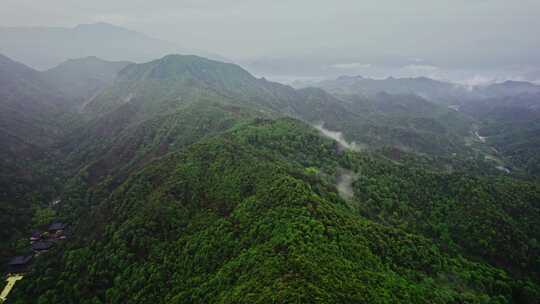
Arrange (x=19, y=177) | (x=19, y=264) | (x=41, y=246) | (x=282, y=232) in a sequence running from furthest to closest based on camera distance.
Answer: (x=19, y=177) → (x=41, y=246) → (x=19, y=264) → (x=282, y=232)

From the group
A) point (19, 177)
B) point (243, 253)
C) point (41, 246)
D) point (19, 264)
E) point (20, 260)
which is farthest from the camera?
point (19, 177)

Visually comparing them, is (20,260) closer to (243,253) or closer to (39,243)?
(39,243)

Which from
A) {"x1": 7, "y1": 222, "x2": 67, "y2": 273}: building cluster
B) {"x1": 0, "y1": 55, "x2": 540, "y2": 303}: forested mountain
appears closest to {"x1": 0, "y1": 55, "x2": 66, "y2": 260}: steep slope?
{"x1": 0, "y1": 55, "x2": 540, "y2": 303}: forested mountain

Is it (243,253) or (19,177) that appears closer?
(243,253)

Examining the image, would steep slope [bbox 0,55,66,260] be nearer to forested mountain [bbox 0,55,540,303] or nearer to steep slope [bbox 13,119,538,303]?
forested mountain [bbox 0,55,540,303]

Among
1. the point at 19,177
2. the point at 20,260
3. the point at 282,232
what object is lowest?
the point at 20,260

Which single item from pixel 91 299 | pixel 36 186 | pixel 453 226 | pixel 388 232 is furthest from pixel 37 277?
pixel 453 226

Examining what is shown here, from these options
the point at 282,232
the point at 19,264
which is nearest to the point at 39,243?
the point at 19,264

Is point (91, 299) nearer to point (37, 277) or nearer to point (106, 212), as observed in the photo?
point (37, 277)

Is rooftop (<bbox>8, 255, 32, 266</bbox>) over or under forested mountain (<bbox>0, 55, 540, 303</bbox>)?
under
